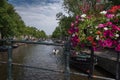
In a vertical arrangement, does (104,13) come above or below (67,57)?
above

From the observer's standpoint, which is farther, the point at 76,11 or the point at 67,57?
the point at 76,11

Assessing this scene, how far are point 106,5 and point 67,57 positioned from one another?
34.6m

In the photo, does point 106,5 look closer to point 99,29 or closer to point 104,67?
point 104,67

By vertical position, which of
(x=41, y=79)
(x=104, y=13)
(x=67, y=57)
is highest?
(x=104, y=13)

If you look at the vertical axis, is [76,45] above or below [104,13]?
below

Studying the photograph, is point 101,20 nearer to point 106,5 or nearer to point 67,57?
point 67,57

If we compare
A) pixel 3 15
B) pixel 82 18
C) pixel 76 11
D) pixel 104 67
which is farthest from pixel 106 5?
pixel 82 18

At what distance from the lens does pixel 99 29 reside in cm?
392

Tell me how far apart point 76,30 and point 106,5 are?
34406mm

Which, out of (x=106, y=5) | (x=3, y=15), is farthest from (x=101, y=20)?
(x=3, y=15)

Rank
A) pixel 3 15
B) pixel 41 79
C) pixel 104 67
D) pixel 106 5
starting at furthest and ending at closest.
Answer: pixel 3 15
pixel 106 5
pixel 104 67
pixel 41 79

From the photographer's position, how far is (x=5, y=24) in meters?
48.8

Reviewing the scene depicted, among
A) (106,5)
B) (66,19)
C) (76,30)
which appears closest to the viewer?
(76,30)

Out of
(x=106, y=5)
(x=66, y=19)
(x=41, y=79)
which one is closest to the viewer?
(x=41, y=79)
